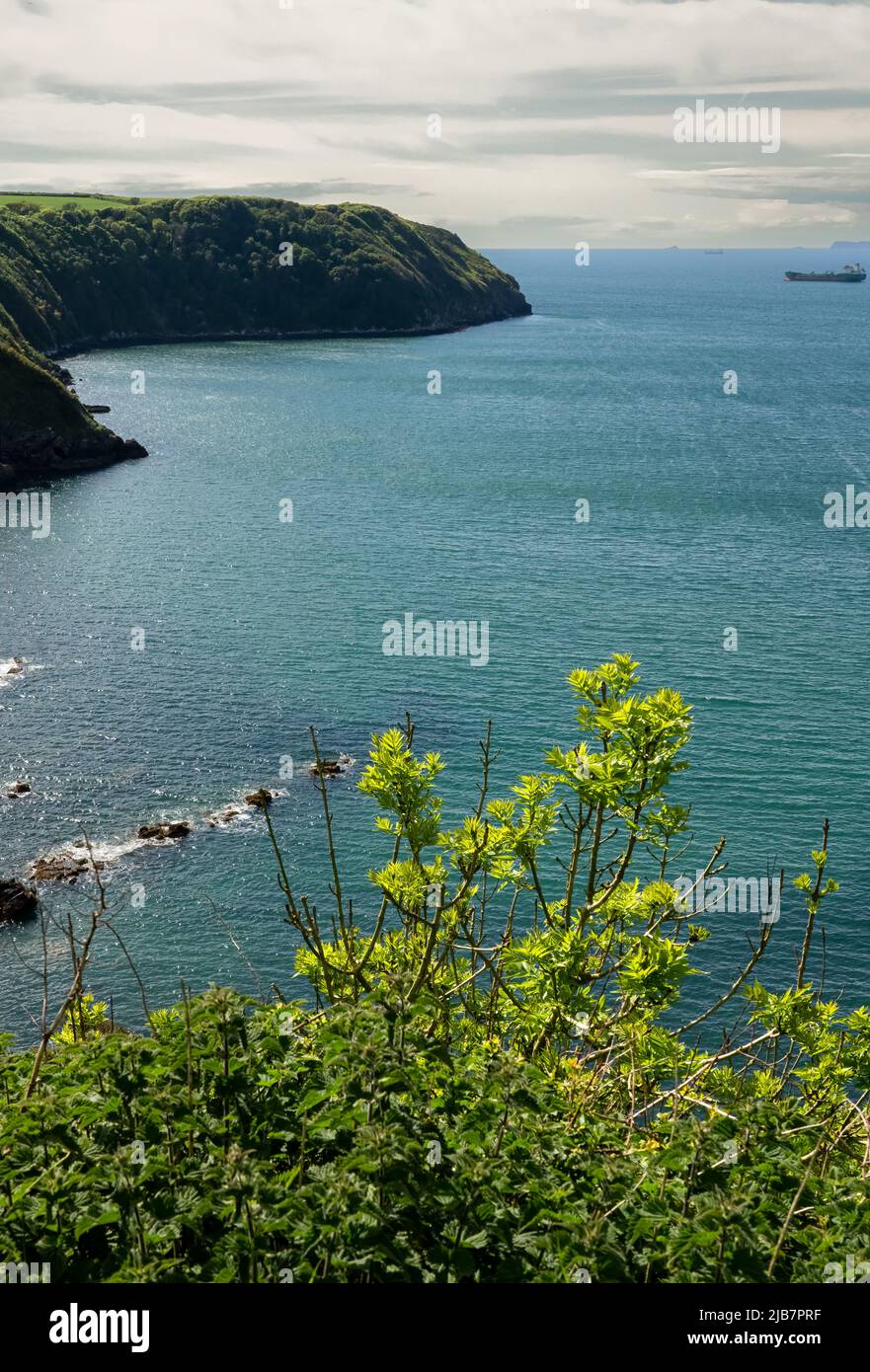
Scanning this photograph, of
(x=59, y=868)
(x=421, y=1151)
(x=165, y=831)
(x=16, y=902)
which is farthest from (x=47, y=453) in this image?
(x=421, y=1151)

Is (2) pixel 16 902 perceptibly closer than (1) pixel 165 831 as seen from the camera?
Yes

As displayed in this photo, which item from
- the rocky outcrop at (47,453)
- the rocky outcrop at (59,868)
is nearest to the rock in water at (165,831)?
the rocky outcrop at (59,868)

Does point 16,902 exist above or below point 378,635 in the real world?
below

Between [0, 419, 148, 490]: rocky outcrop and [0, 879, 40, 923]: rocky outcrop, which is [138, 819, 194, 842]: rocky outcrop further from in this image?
[0, 419, 148, 490]: rocky outcrop

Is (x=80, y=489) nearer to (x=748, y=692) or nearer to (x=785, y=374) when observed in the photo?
(x=748, y=692)

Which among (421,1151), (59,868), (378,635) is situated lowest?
(59,868)

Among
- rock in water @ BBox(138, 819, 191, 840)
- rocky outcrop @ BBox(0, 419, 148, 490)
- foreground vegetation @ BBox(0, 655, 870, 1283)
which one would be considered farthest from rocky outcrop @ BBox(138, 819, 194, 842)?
rocky outcrop @ BBox(0, 419, 148, 490)

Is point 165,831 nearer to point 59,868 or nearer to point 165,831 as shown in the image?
point 165,831
